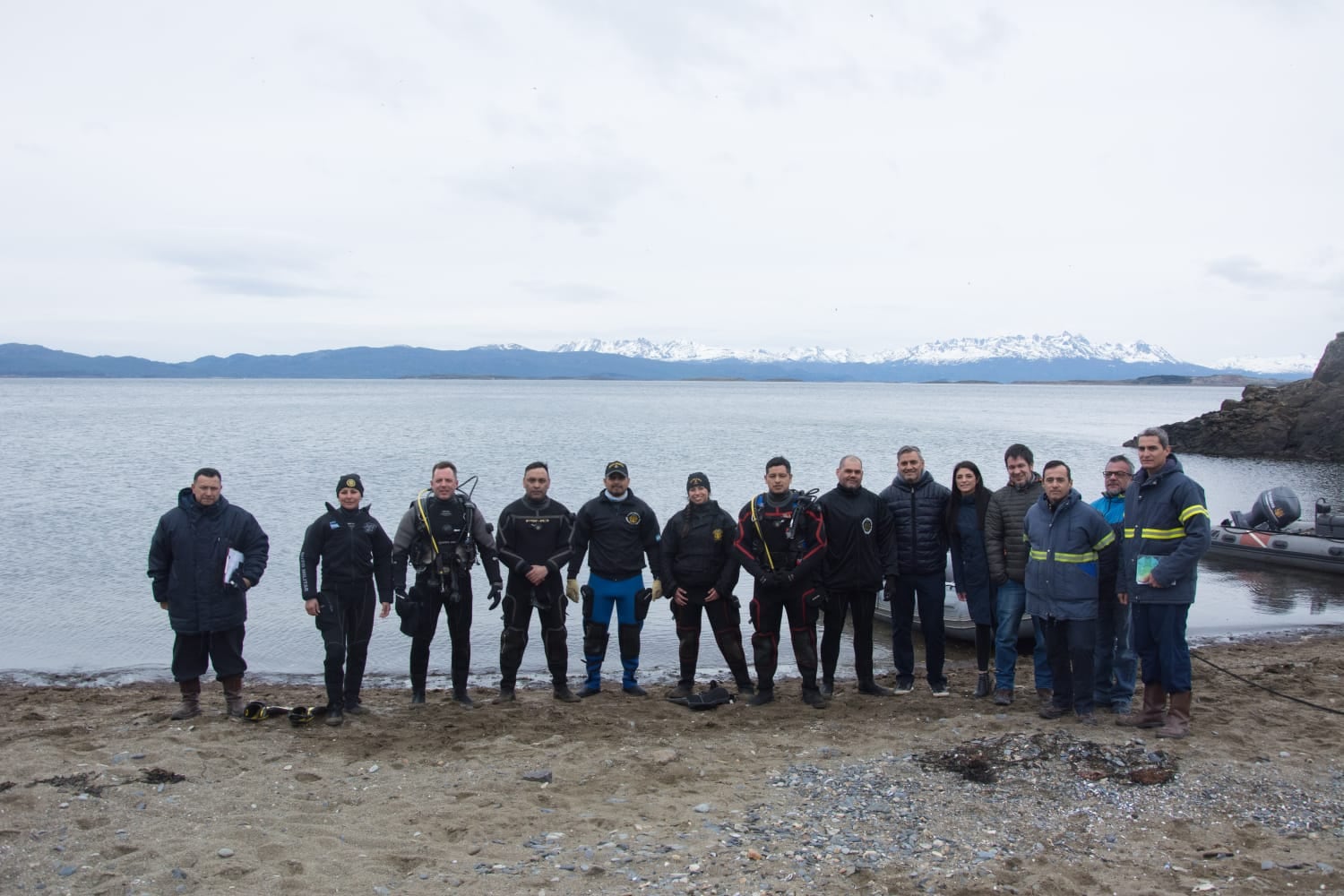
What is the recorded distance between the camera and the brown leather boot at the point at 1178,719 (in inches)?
248

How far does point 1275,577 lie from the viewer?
16750mm

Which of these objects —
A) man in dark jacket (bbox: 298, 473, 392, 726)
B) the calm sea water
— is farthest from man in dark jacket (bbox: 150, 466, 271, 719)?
the calm sea water

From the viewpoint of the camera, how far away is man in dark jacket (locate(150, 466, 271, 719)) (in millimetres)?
6941

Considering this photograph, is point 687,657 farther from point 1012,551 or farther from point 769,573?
point 1012,551

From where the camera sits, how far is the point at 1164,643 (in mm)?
6234

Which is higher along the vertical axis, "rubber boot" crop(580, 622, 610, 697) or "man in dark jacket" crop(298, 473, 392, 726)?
"man in dark jacket" crop(298, 473, 392, 726)

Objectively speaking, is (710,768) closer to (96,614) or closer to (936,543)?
(936,543)

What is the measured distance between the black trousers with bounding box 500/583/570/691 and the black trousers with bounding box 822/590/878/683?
2.19m

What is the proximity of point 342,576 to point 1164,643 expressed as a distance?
572 cm

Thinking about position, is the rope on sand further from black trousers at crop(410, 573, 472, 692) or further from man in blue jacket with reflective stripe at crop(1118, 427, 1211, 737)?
black trousers at crop(410, 573, 472, 692)

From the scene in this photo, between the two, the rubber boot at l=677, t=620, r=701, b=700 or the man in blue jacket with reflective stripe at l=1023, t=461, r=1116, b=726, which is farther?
the rubber boot at l=677, t=620, r=701, b=700

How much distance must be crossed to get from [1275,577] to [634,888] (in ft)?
54.0

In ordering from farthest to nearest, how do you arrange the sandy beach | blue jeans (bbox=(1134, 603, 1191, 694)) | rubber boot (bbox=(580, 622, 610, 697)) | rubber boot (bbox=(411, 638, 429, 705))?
rubber boot (bbox=(580, 622, 610, 697)) < rubber boot (bbox=(411, 638, 429, 705)) < blue jeans (bbox=(1134, 603, 1191, 694)) < the sandy beach

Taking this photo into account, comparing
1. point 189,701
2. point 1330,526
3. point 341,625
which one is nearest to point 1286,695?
point 341,625
